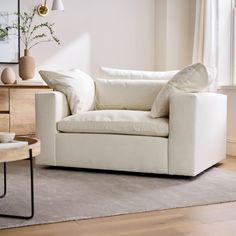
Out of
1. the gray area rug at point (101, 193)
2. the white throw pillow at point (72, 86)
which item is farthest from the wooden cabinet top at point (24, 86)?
the gray area rug at point (101, 193)

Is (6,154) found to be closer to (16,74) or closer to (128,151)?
(128,151)

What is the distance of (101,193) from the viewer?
8.84ft

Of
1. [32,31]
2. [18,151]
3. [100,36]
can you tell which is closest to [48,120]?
[18,151]

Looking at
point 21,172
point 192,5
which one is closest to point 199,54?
point 192,5

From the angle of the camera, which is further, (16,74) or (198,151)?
(16,74)

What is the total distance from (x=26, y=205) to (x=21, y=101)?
184 centimetres

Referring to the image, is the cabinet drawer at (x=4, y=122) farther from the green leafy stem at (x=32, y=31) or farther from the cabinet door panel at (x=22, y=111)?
the green leafy stem at (x=32, y=31)

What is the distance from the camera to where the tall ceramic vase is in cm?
428

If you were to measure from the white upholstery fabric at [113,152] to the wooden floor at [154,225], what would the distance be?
862 millimetres

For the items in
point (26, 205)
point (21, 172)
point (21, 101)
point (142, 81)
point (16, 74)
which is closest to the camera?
point (26, 205)

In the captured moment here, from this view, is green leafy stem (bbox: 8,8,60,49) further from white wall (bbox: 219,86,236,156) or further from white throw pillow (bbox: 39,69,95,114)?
white wall (bbox: 219,86,236,156)

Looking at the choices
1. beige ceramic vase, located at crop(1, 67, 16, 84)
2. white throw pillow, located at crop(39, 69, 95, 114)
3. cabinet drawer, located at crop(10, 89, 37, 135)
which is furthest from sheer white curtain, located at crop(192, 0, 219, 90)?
beige ceramic vase, located at crop(1, 67, 16, 84)

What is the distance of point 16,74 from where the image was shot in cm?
457

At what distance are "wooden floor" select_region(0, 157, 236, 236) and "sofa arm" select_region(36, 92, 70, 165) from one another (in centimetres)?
135
